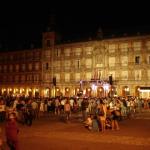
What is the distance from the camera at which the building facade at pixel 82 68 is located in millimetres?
67125

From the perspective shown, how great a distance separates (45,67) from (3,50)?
18.0 m

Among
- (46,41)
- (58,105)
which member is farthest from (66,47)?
(58,105)

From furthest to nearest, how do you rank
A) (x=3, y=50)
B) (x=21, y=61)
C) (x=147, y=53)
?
(x=3, y=50)
(x=21, y=61)
(x=147, y=53)

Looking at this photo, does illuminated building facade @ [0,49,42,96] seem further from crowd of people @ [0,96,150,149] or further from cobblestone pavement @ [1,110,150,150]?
cobblestone pavement @ [1,110,150,150]

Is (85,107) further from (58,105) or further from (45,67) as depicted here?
(45,67)

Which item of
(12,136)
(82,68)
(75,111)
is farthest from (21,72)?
(12,136)

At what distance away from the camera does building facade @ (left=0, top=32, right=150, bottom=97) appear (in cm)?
6712

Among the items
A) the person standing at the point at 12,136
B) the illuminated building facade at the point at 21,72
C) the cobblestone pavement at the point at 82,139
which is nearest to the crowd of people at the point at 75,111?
the person standing at the point at 12,136

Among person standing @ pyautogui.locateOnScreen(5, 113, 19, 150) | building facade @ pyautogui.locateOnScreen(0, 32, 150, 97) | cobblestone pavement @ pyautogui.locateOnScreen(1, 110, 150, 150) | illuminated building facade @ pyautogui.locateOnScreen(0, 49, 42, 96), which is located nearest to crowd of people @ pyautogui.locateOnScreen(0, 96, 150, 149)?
person standing @ pyautogui.locateOnScreen(5, 113, 19, 150)

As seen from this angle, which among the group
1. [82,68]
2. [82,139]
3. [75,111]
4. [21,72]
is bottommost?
[82,139]

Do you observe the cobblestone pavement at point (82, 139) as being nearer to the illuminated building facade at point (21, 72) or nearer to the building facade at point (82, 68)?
the building facade at point (82, 68)

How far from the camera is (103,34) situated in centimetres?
7512

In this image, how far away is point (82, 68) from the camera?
7438 centimetres

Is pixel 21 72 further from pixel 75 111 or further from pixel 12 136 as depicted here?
pixel 12 136
